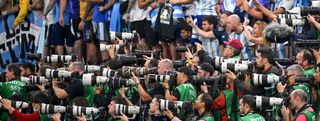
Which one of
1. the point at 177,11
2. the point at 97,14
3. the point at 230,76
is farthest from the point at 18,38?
the point at 230,76

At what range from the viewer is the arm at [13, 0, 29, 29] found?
1351 inches

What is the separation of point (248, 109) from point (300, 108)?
0.81 meters

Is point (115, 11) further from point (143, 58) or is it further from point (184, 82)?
point (184, 82)

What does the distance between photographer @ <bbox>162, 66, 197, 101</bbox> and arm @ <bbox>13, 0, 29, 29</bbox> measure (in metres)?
7.25

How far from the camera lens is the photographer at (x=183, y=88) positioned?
1072 inches

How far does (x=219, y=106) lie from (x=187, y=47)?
275cm

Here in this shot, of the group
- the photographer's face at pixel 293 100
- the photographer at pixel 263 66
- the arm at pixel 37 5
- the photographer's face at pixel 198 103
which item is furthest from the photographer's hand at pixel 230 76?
the arm at pixel 37 5

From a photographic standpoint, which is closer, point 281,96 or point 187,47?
point 281,96

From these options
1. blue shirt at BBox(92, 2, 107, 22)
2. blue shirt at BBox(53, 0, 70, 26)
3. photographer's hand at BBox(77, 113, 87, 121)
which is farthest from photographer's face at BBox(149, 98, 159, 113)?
blue shirt at BBox(53, 0, 70, 26)

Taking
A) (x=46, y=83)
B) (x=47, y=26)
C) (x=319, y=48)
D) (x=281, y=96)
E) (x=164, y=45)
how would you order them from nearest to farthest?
(x=281, y=96) → (x=319, y=48) → (x=46, y=83) → (x=164, y=45) → (x=47, y=26)

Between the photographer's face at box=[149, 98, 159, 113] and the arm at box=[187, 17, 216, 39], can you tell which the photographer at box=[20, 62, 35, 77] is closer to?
the arm at box=[187, 17, 216, 39]

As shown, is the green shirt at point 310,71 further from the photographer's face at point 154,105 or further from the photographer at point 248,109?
the photographer's face at point 154,105

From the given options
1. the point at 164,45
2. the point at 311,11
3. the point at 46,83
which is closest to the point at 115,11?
the point at 164,45

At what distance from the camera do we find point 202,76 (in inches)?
1083
